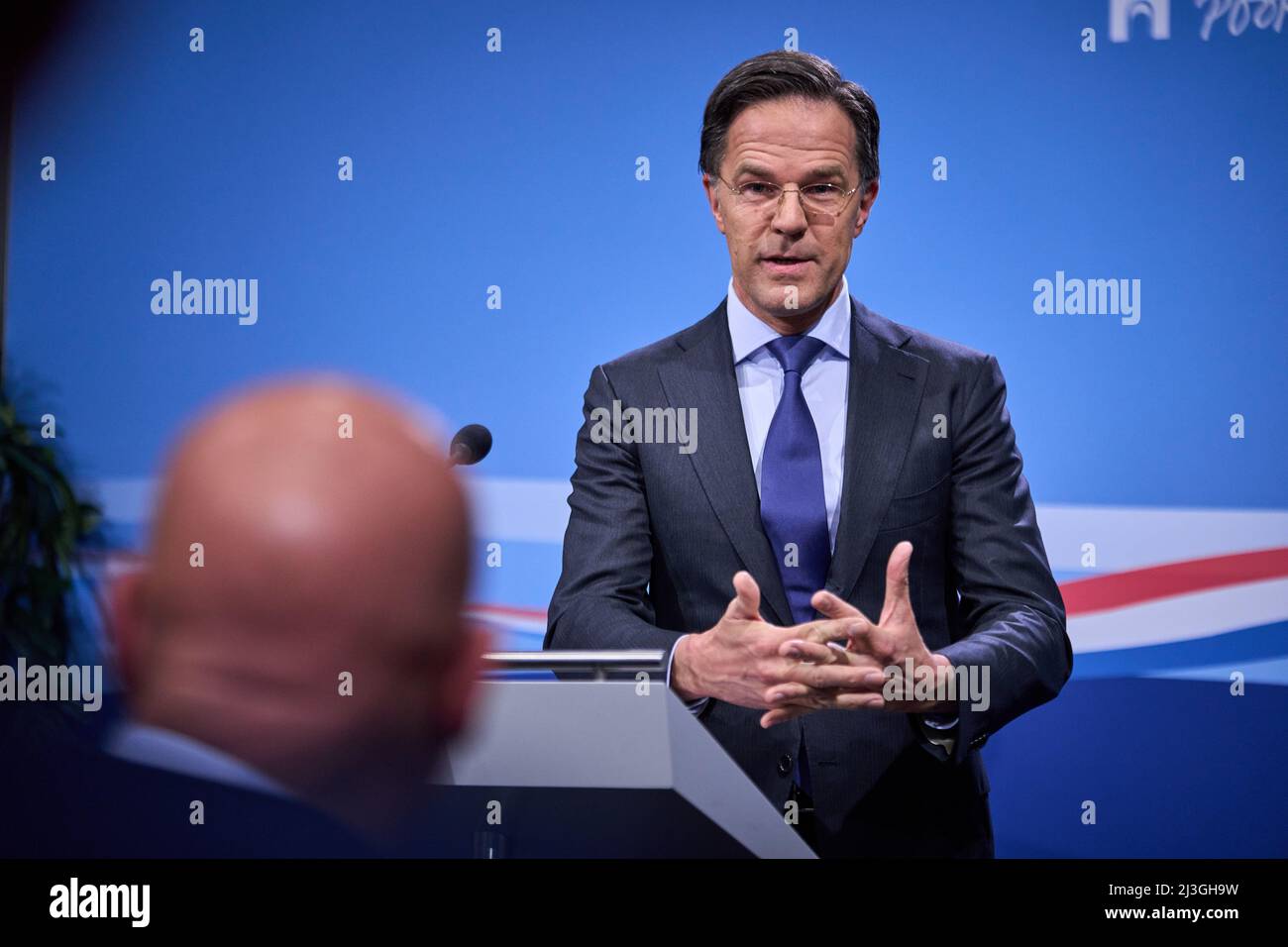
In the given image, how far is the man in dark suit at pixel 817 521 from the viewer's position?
2.20m

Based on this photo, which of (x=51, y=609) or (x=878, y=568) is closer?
(x=878, y=568)

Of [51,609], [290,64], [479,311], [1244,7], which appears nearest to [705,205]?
[479,311]

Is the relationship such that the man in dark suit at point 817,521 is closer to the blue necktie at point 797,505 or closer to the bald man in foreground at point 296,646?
the blue necktie at point 797,505

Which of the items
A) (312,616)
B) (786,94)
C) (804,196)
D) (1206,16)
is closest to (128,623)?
(312,616)

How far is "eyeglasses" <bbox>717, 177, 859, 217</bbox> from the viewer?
8.79ft

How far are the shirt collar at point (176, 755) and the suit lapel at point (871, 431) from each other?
47.6 inches

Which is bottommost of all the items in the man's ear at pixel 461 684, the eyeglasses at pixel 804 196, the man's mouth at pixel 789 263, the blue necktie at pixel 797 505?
the man's ear at pixel 461 684

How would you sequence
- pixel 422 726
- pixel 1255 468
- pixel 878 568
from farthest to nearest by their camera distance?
1. pixel 1255 468
2. pixel 878 568
3. pixel 422 726

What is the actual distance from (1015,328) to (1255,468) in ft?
2.02

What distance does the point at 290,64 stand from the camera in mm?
3158

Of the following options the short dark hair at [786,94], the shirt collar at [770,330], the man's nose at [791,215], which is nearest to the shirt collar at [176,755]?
the shirt collar at [770,330]

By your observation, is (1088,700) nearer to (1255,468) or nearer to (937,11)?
(1255,468)

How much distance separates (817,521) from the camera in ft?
8.21

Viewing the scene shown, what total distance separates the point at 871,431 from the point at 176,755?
1.45m
